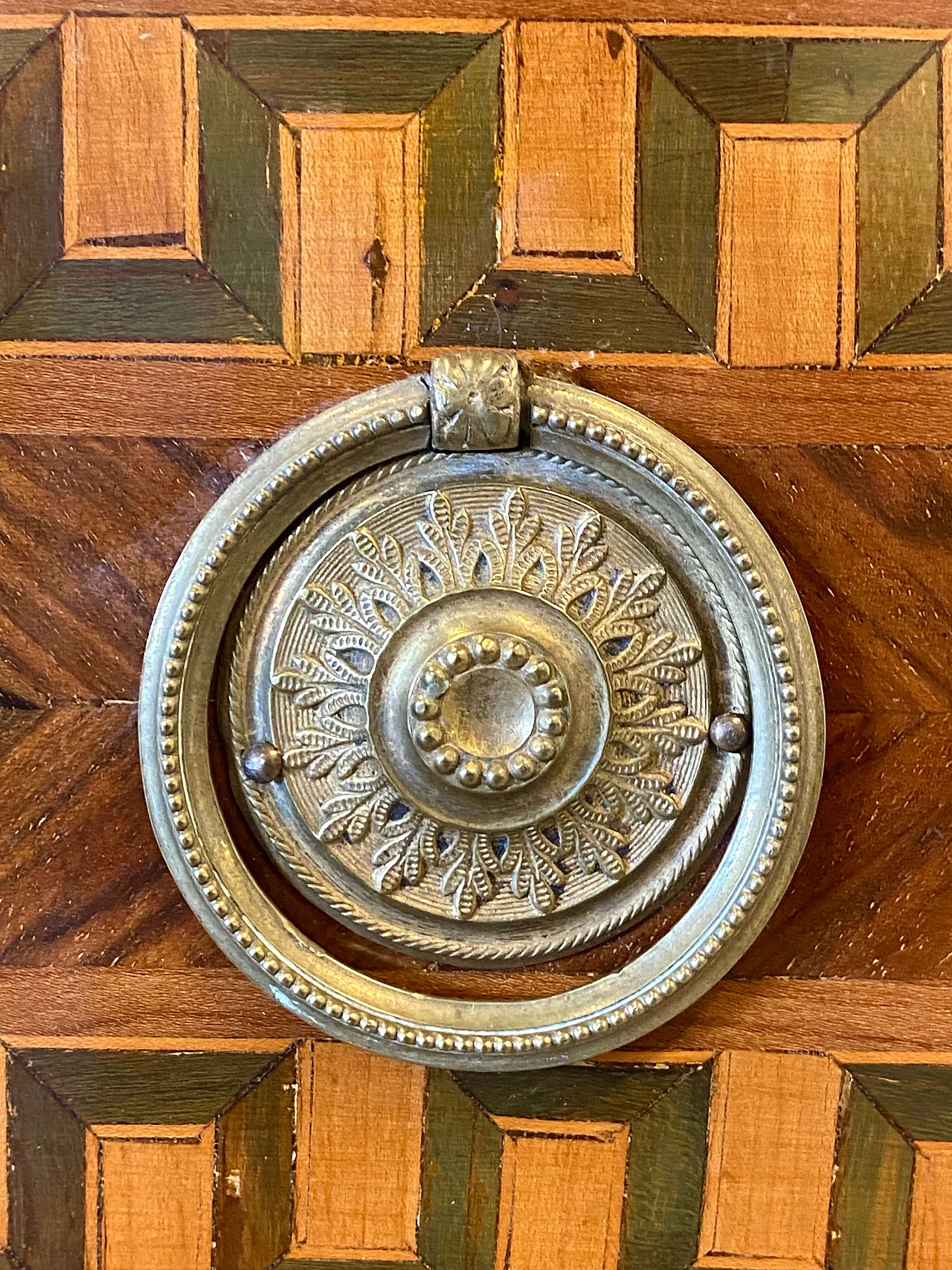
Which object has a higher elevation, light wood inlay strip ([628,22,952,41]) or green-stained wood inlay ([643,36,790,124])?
light wood inlay strip ([628,22,952,41])

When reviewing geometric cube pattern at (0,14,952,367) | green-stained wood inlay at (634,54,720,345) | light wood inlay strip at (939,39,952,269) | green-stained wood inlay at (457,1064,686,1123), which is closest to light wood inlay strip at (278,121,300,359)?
geometric cube pattern at (0,14,952,367)

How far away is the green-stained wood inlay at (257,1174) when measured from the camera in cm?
76

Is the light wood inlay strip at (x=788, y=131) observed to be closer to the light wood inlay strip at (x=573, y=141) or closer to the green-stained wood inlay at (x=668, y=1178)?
the light wood inlay strip at (x=573, y=141)

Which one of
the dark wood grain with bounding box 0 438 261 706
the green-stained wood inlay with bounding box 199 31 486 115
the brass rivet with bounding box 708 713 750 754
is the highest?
the green-stained wood inlay with bounding box 199 31 486 115

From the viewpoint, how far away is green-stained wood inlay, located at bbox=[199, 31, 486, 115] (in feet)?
2.30

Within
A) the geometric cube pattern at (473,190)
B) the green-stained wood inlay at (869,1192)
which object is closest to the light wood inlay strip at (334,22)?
the geometric cube pattern at (473,190)

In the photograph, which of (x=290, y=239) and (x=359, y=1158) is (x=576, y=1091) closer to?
(x=359, y=1158)

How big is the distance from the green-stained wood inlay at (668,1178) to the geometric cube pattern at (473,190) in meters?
0.59

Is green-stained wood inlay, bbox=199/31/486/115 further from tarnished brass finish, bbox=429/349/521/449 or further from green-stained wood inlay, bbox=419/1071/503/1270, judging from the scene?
green-stained wood inlay, bbox=419/1071/503/1270

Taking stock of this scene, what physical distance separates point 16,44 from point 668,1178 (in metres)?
1.01

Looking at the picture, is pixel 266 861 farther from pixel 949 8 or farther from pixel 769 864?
pixel 949 8

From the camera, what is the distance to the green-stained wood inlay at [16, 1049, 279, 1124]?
0.76 metres

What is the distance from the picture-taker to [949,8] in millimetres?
706

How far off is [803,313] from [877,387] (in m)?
0.08
